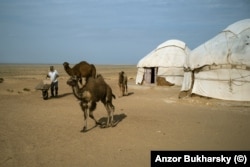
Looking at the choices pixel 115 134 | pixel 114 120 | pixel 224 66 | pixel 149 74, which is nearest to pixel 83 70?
pixel 114 120

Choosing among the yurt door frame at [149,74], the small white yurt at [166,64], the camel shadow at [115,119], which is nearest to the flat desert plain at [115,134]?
the camel shadow at [115,119]

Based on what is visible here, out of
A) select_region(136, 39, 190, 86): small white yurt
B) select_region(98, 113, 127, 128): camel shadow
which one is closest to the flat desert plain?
select_region(98, 113, 127, 128): camel shadow

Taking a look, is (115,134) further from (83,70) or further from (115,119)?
(83,70)

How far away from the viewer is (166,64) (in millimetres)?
21312

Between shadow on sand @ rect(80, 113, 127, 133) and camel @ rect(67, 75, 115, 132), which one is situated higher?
camel @ rect(67, 75, 115, 132)

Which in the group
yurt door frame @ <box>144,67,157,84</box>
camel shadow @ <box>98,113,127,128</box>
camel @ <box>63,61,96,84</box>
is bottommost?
camel shadow @ <box>98,113,127,128</box>

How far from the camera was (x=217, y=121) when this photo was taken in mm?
9250

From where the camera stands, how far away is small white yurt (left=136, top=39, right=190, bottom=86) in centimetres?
2116

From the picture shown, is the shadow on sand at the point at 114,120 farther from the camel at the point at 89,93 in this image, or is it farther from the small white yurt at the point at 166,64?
the small white yurt at the point at 166,64

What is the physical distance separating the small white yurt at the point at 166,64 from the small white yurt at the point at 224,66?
5.93 meters

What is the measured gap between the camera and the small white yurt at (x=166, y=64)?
69.4 feet

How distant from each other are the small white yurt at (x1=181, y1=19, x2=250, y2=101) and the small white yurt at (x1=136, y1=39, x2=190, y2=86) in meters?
5.93

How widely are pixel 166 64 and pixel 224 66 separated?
799 cm

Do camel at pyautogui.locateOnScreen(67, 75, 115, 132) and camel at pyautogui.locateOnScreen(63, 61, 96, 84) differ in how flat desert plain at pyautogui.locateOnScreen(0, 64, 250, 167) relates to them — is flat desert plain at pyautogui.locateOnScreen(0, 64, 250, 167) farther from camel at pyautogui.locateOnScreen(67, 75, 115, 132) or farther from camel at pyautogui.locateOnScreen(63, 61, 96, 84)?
camel at pyautogui.locateOnScreen(63, 61, 96, 84)
